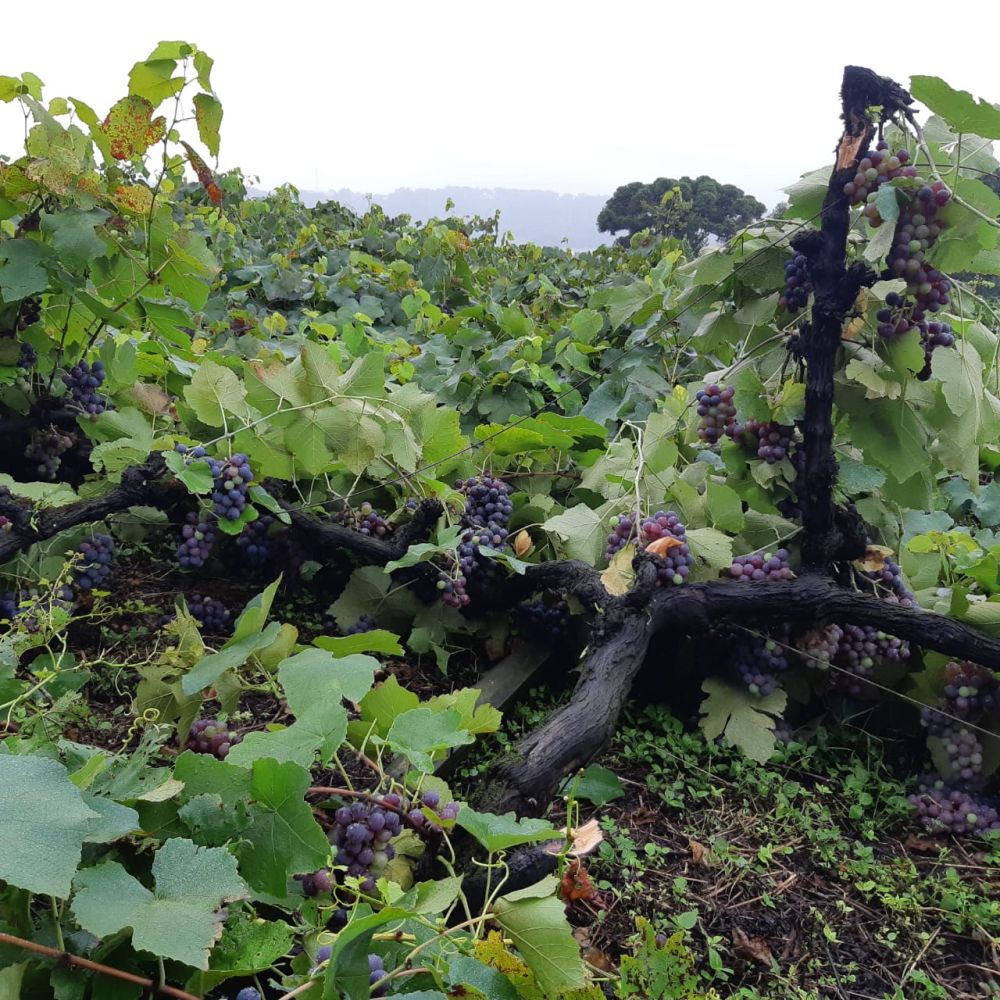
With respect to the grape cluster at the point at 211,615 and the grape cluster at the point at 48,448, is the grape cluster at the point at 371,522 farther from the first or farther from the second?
the grape cluster at the point at 48,448

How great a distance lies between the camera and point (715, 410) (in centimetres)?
204

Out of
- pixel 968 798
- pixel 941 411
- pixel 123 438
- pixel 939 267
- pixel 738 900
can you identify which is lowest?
pixel 738 900

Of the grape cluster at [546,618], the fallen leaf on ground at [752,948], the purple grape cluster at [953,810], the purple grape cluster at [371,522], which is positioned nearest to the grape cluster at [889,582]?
the purple grape cluster at [953,810]

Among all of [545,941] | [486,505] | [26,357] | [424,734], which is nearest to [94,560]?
[26,357]

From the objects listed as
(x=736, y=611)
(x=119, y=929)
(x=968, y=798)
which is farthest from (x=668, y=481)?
(x=119, y=929)

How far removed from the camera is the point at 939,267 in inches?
63.3

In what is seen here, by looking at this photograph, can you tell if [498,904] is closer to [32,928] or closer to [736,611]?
[32,928]

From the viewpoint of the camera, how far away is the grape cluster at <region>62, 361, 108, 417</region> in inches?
83.5

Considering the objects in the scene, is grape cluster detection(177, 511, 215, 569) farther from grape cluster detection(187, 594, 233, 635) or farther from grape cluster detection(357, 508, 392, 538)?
grape cluster detection(357, 508, 392, 538)

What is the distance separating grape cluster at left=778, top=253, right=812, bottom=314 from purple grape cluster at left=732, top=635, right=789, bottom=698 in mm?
804

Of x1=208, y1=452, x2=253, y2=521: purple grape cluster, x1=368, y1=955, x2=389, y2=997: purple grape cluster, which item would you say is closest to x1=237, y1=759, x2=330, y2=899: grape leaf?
x1=368, y1=955, x2=389, y2=997: purple grape cluster

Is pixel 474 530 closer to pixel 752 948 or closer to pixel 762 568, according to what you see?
pixel 762 568

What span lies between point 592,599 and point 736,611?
329mm

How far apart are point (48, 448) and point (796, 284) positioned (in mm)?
1986
